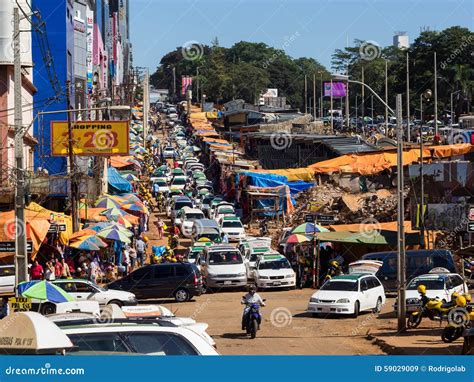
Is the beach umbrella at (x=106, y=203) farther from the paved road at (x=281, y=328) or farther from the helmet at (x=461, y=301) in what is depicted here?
the helmet at (x=461, y=301)

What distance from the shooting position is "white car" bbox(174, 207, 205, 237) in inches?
2281

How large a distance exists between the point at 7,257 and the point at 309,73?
111540 mm

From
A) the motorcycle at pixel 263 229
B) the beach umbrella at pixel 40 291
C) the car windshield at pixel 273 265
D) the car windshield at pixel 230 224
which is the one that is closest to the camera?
the beach umbrella at pixel 40 291

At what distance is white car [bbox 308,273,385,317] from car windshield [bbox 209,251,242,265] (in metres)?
8.33

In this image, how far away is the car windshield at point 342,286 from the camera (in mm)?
31125

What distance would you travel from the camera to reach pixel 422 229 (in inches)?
1699

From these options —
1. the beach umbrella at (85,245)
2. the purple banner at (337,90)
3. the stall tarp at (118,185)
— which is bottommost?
the beach umbrella at (85,245)

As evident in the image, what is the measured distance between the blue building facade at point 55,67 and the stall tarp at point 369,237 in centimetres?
1674

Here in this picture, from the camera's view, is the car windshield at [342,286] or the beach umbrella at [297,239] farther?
the beach umbrella at [297,239]

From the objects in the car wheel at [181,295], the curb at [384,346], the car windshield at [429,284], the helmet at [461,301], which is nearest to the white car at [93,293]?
the car wheel at [181,295]

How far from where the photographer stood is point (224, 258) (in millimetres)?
39656

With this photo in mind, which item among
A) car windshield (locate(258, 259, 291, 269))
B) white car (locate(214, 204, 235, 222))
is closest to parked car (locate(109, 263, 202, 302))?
car windshield (locate(258, 259, 291, 269))
